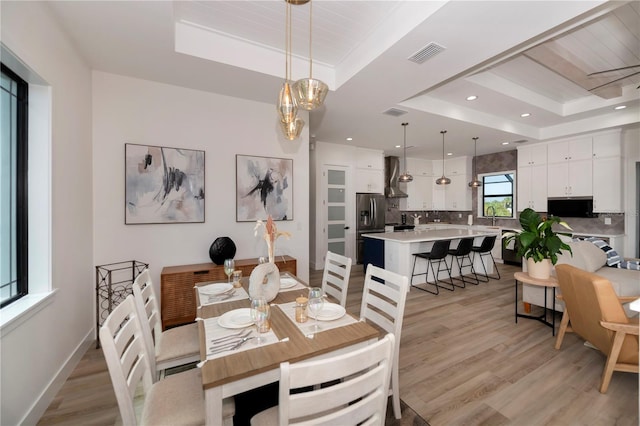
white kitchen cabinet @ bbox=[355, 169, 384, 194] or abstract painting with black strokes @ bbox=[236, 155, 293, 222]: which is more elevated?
white kitchen cabinet @ bbox=[355, 169, 384, 194]

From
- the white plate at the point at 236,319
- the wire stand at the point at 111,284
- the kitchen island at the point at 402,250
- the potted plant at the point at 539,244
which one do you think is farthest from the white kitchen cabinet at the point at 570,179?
the wire stand at the point at 111,284

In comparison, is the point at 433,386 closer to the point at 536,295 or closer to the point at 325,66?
the point at 536,295

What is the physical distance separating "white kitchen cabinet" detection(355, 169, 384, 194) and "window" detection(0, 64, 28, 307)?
5.49m

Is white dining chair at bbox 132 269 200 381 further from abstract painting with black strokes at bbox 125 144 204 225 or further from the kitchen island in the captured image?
the kitchen island

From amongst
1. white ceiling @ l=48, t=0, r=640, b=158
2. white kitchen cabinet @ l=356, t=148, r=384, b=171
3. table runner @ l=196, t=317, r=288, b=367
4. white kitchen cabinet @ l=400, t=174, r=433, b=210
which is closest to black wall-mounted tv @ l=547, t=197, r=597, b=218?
white ceiling @ l=48, t=0, r=640, b=158

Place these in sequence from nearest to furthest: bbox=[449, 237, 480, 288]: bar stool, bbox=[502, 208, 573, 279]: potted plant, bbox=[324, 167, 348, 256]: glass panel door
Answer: bbox=[502, 208, 573, 279]: potted plant < bbox=[449, 237, 480, 288]: bar stool < bbox=[324, 167, 348, 256]: glass panel door

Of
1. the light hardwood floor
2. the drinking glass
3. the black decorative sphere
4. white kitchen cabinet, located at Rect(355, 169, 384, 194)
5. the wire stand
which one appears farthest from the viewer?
white kitchen cabinet, located at Rect(355, 169, 384, 194)

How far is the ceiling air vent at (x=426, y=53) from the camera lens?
90.0 inches

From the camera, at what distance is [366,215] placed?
6363 mm

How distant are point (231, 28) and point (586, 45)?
381 cm

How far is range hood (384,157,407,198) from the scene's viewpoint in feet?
23.8

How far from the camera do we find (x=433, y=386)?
2.08 meters

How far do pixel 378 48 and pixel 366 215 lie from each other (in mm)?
4248

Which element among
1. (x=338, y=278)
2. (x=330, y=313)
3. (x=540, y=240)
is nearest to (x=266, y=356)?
(x=330, y=313)
